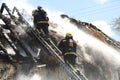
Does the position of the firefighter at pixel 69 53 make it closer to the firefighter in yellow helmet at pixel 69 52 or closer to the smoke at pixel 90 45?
the firefighter in yellow helmet at pixel 69 52

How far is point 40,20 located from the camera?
1553 centimetres

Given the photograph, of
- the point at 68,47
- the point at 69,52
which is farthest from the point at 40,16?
the point at 69,52

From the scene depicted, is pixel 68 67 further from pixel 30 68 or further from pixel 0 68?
pixel 0 68

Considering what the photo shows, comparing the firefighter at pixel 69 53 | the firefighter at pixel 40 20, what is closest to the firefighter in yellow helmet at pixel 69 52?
the firefighter at pixel 69 53

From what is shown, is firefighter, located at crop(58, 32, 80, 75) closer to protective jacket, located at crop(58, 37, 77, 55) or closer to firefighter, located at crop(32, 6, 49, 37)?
A: protective jacket, located at crop(58, 37, 77, 55)

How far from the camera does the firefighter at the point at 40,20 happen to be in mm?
15484

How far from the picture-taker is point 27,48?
1447 cm

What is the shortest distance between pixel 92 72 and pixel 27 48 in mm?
4244

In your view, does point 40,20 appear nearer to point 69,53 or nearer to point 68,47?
point 68,47

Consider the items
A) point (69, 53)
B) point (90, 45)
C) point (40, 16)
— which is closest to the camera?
point (69, 53)

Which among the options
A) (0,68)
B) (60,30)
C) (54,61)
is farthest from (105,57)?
(0,68)

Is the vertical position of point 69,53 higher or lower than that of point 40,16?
lower

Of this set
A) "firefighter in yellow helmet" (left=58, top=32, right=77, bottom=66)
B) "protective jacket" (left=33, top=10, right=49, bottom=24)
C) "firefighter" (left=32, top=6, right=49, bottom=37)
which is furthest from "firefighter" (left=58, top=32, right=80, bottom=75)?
"protective jacket" (left=33, top=10, right=49, bottom=24)

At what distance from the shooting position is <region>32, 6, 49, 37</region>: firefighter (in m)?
15.5
